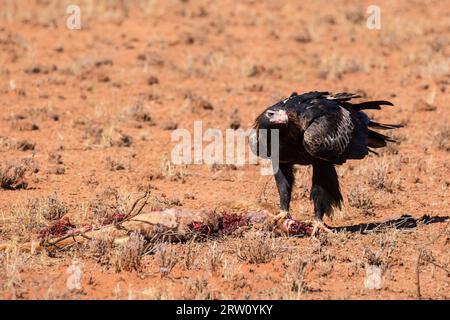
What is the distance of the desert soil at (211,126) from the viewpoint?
712 centimetres

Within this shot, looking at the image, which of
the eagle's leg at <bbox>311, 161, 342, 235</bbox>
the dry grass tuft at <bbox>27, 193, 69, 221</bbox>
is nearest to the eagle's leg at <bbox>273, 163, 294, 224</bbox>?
the eagle's leg at <bbox>311, 161, 342, 235</bbox>

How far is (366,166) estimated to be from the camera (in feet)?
39.9

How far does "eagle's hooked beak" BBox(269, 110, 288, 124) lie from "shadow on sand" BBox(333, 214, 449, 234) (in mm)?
1819

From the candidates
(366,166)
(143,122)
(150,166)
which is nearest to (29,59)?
(143,122)

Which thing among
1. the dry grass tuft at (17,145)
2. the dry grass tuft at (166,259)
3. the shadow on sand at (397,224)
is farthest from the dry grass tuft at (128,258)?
the dry grass tuft at (17,145)

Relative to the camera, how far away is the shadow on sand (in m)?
8.90

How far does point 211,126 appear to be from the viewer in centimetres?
1528

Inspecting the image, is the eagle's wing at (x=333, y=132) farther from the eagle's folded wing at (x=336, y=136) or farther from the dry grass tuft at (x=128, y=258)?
the dry grass tuft at (x=128, y=258)

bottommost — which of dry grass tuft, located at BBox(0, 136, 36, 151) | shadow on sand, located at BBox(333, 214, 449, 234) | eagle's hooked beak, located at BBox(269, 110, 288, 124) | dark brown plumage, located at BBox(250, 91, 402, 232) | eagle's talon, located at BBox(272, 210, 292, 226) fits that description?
shadow on sand, located at BBox(333, 214, 449, 234)

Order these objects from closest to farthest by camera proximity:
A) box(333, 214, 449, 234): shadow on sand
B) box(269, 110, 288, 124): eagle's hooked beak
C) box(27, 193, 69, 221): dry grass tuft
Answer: box(269, 110, 288, 124): eagle's hooked beak → box(333, 214, 449, 234): shadow on sand → box(27, 193, 69, 221): dry grass tuft

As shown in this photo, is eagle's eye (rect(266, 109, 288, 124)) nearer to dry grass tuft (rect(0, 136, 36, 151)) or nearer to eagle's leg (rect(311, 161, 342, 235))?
eagle's leg (rect(311, 161, 342, 235))

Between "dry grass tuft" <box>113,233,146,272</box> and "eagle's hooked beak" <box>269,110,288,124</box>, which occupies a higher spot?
"eagle's hooked beak" <box>269,110,288,124</box>

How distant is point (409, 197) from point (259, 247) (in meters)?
3.94

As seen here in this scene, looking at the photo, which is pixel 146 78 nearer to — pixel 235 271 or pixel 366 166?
pixel 366 166
